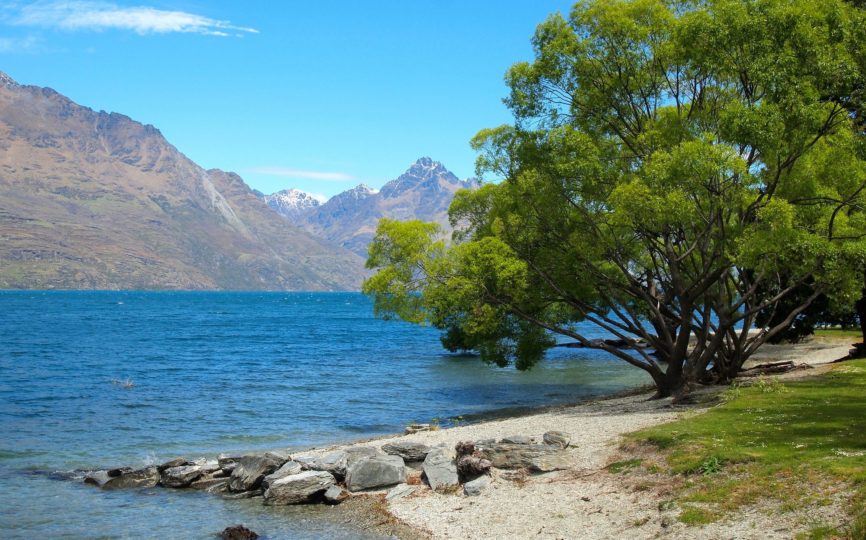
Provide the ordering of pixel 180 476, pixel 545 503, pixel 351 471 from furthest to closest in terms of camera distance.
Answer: pixel 180 476 < pixel 351 471 < pixel 545 503

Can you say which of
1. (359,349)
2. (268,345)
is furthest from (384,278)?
(268,345)

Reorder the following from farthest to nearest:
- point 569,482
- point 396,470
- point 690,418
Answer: point 690,418 < point 396,470 < point 569,482

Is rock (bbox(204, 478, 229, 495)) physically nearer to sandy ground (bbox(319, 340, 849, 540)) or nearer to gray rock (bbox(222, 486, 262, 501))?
gray rock (bbox(222, 486, 262, 501))

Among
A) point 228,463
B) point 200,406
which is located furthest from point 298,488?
point 200,406

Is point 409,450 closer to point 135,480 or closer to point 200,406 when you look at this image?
point 135,480

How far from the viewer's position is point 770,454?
1570 centimetres

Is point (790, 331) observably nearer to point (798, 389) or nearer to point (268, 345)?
point (798, 389)

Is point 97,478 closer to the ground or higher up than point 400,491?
closer to the ground

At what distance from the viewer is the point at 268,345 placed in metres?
90.8

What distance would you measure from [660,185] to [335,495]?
1564 cm

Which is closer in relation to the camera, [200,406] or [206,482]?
[206,482]

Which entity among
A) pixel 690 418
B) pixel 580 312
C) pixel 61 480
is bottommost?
pixel 61 480

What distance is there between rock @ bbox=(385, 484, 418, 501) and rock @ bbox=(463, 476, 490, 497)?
5.63 ft

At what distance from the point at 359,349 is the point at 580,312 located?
2188 inches
